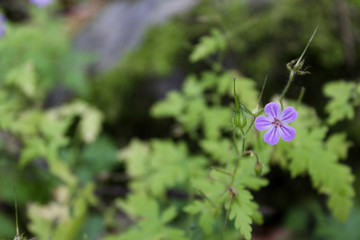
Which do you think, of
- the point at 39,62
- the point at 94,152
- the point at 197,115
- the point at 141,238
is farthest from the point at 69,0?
the point at 141,238

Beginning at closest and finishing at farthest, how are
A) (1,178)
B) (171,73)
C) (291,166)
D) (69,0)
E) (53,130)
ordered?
(291,166)
(53,130)
(1,178)
(171,73)
(69,0)

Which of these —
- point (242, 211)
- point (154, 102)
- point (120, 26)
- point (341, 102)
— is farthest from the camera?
point (120, 26)

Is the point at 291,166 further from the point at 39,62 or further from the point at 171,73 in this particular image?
the point at 39,62

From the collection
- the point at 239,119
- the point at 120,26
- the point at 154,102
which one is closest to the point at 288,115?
the point at 239,119

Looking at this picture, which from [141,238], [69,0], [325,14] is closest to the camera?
[141,238]

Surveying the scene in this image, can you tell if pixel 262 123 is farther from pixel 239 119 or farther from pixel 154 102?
pixel 154 102

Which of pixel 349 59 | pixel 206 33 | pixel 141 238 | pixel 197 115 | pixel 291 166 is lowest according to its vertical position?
pixel 141 238
